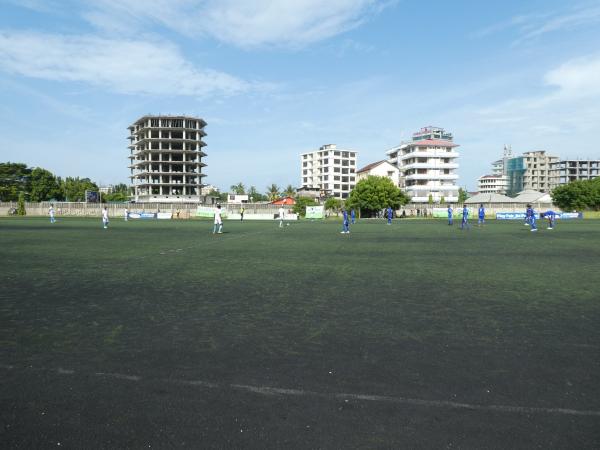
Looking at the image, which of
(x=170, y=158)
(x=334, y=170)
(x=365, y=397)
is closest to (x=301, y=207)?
(x=170, y=158)

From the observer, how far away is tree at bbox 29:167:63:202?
293 feet

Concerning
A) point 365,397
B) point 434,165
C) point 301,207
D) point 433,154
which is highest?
point 433,154

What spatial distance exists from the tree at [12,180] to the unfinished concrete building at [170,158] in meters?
23.5

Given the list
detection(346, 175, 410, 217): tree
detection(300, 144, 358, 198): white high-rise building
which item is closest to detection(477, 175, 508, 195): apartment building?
detection(300, 144, 358, 198): white high-rise building

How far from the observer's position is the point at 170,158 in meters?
86.6

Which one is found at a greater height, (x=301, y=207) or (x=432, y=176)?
(x=432, y=176)

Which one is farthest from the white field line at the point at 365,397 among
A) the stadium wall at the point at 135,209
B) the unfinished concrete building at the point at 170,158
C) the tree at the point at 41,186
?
the tree at the point at 41,186

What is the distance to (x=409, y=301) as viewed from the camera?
7.80 meters

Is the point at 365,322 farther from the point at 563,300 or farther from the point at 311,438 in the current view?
the point at 563,300

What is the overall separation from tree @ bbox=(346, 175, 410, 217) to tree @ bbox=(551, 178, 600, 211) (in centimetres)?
2637

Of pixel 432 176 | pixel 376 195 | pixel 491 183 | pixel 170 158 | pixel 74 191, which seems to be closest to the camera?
pixel 376 195

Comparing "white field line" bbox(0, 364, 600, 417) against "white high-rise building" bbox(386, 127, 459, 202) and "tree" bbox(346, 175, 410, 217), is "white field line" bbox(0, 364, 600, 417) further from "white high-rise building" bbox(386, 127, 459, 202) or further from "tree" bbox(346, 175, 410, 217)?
"white high-rise building" bbox(386, 127, 459, 202)

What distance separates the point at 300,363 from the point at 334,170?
115580 mm

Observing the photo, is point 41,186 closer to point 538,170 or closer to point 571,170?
point 538,170
